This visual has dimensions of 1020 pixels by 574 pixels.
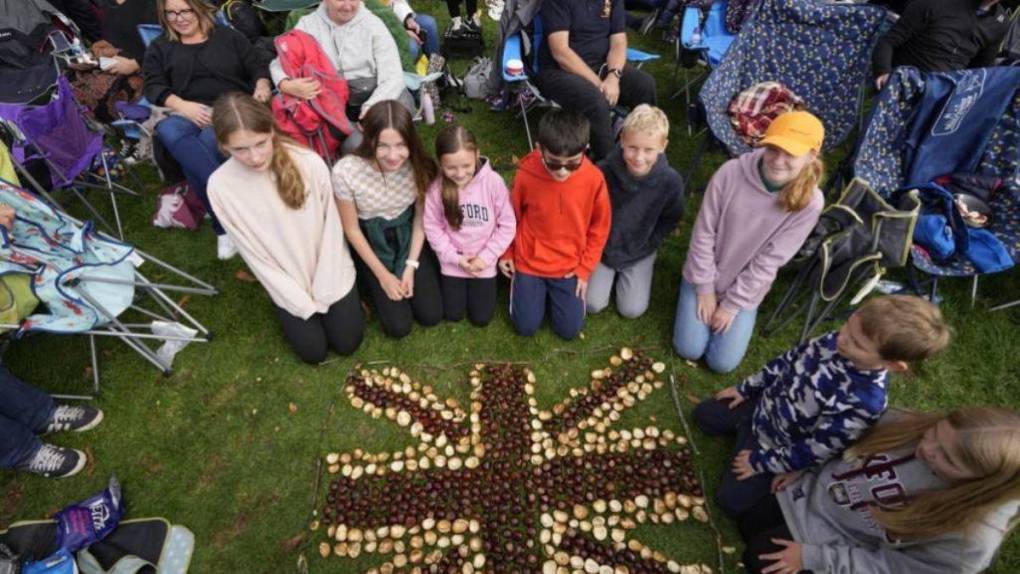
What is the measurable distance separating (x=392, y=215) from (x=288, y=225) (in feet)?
2.09

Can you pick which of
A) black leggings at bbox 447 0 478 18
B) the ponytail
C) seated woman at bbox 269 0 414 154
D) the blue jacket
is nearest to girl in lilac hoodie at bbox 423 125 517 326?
the ponytail

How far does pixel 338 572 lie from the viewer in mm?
2545

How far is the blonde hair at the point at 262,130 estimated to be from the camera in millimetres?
2562

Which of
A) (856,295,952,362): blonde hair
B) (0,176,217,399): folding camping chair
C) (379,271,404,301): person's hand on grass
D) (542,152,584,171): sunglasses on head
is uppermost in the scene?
(856,295,952,362): blonde hair

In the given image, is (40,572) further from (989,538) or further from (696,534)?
(989,538)

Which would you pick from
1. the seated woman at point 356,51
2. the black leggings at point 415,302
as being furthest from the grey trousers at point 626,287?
the seated woman at point 356,51

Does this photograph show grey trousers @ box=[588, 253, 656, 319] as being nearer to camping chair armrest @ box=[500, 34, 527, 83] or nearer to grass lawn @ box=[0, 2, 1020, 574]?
grass lawn @ box=[0, 2, 1020, 574]

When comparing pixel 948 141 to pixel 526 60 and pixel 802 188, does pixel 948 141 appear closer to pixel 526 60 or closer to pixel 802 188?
pixel 802 188

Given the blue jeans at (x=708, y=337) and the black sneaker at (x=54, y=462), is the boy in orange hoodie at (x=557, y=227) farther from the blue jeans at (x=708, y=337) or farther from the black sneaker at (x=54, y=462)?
the black sneaker at (x=54, y=462)

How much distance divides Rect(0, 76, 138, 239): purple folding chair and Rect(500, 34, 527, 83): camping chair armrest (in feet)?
10.6

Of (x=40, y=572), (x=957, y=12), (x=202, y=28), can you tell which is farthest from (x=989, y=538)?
(x=202, y=28)

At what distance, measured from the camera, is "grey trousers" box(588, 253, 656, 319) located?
3547 millimetres

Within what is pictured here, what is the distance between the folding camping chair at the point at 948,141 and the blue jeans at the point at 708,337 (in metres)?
1.20

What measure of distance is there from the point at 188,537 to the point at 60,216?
6.38ft
